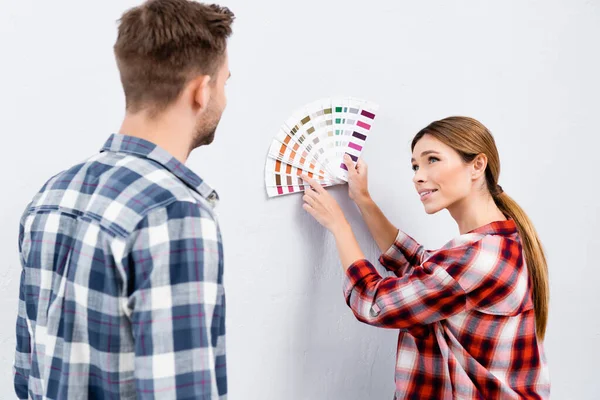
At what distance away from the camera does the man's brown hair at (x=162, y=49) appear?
85 cm

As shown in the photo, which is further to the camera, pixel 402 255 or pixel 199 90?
pixel 402 255

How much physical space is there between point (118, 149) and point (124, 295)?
0.21 meters

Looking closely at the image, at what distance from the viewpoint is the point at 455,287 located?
124cm

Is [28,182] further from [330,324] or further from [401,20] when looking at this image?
[401,20]

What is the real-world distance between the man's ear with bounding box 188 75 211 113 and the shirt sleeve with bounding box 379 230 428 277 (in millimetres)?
750

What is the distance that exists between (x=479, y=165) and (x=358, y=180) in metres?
0.28

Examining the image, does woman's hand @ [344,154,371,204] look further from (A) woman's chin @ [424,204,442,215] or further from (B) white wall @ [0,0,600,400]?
(A) woman's chin @ [424,204,442,215]

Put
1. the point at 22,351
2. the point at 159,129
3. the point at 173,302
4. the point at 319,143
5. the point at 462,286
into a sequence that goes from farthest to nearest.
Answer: the point at 319,143, the point at 462,286, the point at 22,351, the point at 159,129, the point at 173,302

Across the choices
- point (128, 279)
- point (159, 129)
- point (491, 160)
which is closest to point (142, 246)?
point (128, 279)

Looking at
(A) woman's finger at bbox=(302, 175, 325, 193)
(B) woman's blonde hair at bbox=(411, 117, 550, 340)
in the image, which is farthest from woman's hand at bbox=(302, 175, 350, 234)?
(B) woman's blonde hair at bbox=(411, 117, 550, 340)

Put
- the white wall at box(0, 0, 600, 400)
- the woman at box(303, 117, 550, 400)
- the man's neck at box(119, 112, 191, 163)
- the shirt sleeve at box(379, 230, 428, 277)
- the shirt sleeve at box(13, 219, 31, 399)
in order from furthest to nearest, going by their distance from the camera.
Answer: the shirt sleeve at box(379, 230, 428, 277) < the woman at box(303, 117, 550, 400) < the white wall at box(0, 0, 600, 400) < the shirt sleeve at box(13, 219, 31, 399) < the man's neck at box(119, 112, 191, 163)

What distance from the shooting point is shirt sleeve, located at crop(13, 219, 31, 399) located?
976mm

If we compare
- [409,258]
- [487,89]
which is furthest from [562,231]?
[409,258]

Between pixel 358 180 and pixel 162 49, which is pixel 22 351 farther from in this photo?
pixel 358 180
